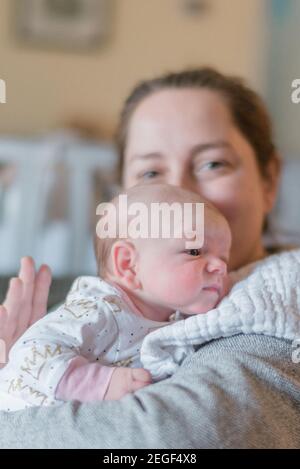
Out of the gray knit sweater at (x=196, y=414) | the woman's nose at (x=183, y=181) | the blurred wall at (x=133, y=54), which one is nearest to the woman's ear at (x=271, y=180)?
the woman's nose at (x=183, y=181)

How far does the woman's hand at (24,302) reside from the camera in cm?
61

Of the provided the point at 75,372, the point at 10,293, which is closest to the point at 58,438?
the point at 75,372

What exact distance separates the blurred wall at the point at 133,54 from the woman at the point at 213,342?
185cm

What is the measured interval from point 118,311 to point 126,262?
0.18 ft

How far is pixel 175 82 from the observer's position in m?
0.87

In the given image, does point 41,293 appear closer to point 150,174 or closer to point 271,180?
point 150,174

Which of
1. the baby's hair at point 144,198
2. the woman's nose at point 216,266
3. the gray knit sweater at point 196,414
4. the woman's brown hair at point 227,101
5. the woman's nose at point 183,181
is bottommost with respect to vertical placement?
the gray knit sweater at point 196,414

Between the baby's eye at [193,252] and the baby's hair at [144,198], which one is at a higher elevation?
the baby's hair at [144,198]

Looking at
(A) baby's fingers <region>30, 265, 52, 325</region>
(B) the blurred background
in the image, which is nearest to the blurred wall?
(B) the blurred background

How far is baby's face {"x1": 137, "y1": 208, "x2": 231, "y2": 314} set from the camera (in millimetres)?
572

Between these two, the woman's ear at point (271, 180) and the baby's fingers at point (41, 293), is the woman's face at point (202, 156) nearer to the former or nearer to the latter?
the woman's ear at point (271, 180)

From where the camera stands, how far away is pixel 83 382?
52cm

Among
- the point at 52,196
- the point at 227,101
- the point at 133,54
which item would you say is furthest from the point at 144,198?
the point at 133,54
